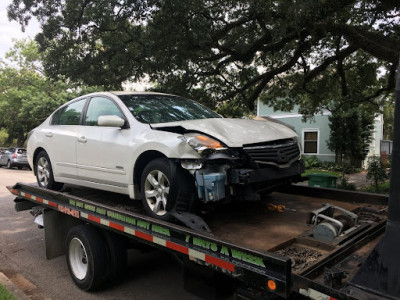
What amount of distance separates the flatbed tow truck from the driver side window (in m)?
1.10

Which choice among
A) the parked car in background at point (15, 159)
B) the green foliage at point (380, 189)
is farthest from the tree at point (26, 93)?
the green foliage at point (380, 189)

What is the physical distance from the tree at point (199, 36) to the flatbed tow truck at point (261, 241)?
3.54 m

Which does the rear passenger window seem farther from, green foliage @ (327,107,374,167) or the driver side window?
green foliage @ (327,107,374,167)

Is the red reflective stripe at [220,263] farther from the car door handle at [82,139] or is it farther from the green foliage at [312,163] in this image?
the green foliage at [312,163]

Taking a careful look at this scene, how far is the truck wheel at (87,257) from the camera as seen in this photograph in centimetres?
424

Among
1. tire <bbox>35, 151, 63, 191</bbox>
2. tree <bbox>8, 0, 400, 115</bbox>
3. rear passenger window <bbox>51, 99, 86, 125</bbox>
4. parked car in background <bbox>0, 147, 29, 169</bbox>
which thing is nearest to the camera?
rear passenger window <bbox>51, 99, 86, 125</bbox>

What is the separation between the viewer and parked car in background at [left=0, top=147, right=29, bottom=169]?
971 inches

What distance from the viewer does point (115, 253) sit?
429cm

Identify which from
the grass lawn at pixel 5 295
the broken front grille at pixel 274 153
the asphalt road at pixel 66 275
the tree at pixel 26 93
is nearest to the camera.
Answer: the broken front grille at pixel 274 153

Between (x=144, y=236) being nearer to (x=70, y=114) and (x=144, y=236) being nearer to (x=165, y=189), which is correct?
(x=165, y=189)

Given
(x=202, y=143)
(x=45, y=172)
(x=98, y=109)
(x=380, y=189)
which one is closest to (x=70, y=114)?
(x=98, y=109)

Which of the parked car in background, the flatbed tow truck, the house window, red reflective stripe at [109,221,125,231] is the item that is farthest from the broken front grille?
the parked car in background

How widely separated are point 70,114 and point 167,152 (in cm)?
259

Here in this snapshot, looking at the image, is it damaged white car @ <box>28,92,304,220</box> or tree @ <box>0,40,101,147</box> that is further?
tree @ <box>0,40,101,147</box>
